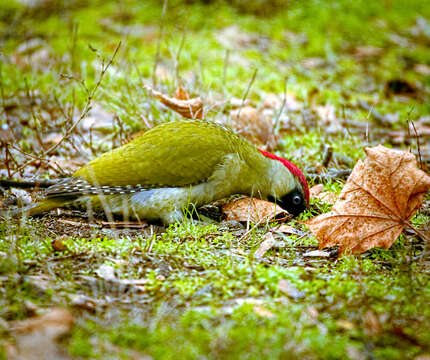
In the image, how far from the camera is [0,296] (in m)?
2.17

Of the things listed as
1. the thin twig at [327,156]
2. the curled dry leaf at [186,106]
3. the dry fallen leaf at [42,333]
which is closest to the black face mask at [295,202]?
the thin twig at [327,156]

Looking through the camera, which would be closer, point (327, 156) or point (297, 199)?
point (297, 199)

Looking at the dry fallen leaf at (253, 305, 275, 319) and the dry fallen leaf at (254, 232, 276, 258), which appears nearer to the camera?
the dry fallen leaf at (253, 305, 275, 319)

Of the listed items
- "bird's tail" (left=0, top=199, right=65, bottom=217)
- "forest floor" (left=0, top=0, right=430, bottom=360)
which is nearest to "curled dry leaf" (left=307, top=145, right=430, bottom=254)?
"forest floor" (left=0, top=0, right=430, bottom=360)

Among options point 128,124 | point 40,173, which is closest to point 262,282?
point 40,173

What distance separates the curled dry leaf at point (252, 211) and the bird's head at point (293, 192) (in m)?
0.08

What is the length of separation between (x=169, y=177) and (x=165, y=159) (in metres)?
0.13

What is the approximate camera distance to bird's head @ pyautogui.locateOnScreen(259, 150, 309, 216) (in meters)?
3.68

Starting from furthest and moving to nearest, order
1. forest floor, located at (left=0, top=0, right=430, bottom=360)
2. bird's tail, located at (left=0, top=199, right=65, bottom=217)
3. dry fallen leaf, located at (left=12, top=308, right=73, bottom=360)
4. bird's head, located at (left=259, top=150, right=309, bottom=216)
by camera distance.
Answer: bird's head, located at (left=259, top=150, right=309, bottom=216) < bird's tail, located at (left=0, top=199, right=65, bottom=217) < forest floor, located at (left=0, top=0, right=430, bottom=360) < dry fallen leaf, located at (left=12, top=308, right=73, bottom=360)

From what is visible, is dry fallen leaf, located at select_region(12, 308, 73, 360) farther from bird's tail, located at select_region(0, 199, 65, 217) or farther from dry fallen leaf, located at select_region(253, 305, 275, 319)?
bird's tail, located at select_region(0, 199, 65, 217)

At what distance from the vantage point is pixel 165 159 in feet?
11.7

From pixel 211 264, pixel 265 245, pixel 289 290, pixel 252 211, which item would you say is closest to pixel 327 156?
pixel 252 211

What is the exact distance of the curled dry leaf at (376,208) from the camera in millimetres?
2764

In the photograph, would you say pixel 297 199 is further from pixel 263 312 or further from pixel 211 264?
pixel 263 312
